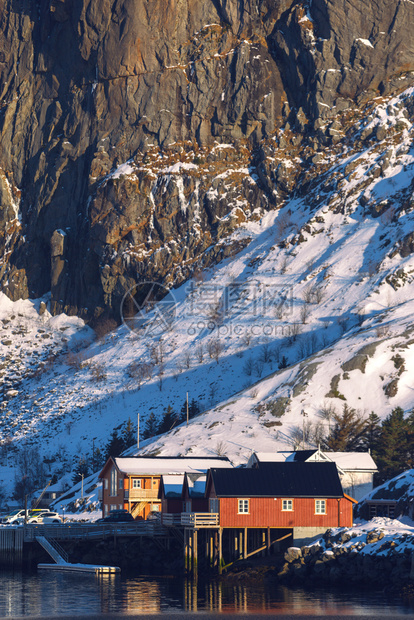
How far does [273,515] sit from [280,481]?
2.62 metres

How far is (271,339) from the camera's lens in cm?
15488

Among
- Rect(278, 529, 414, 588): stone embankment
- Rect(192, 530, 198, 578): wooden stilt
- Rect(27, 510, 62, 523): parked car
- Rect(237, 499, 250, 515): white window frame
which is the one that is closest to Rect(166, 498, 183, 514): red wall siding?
Rect(192, 530, 198, 578): wooden stilt

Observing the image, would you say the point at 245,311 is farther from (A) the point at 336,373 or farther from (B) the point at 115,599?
(B) the point at 115,599

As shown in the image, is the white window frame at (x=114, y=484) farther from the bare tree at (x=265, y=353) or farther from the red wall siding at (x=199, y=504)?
the bare tree at (x=265, y=353)

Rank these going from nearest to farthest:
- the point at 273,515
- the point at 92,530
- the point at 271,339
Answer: the point at 273,515, the point at 92,530, the point at 271,339

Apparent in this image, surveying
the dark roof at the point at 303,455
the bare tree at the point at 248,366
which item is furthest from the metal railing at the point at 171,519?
the bare tree at the point at 248,366

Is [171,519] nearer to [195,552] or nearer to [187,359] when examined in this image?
[195,552]

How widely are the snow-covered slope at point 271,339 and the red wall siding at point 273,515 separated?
131ft

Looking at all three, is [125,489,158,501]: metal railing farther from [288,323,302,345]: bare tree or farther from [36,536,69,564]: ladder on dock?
[288,323,302,345]: bare tree

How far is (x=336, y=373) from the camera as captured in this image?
12438 centimetres

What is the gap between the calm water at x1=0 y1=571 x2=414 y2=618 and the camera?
5250 centimetres

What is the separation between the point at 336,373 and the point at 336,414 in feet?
31.3

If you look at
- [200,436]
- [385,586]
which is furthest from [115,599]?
[200,436]

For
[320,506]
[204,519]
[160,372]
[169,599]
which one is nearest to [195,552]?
[204,519]
